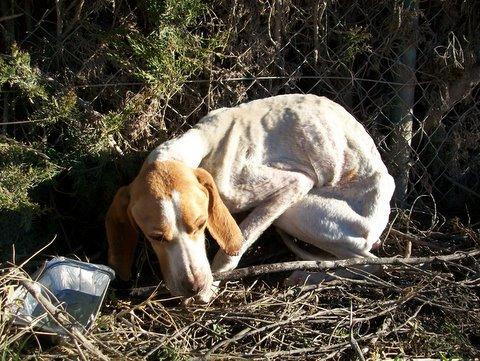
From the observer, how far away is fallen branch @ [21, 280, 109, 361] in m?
2.47

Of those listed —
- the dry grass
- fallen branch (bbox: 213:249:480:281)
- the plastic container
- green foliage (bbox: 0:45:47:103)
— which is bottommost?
the dry grass

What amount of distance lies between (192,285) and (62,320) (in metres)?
0.55

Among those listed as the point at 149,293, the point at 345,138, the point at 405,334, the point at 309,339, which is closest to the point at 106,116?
the point at 149,293

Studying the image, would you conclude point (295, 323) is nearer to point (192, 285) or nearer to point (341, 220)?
point (192, 285)

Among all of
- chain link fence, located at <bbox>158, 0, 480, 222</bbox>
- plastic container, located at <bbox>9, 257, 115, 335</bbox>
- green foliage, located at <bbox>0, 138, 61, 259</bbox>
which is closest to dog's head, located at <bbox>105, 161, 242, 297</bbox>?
plastic container, located at <bbox>9, 257, 115, 335</bbox>

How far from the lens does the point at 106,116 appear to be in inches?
134

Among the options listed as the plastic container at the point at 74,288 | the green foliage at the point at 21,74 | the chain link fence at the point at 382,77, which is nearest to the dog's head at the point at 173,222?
the plastic container at the point at 74,288

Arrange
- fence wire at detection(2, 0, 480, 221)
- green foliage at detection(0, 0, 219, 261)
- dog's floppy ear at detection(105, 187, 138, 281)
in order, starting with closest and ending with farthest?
1. dog's floppy ear at detection(105, 187, 138, 281)
2. green foliage at detection(0, 0, 219, 261)
3. fence wire at detection(2, 0, 480, 221)

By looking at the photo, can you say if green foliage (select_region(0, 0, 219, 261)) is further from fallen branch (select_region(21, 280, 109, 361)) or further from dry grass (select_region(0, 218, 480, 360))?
fallen branch (select_region(21, 280, 109, 361))

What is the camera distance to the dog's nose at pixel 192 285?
281 centimetres

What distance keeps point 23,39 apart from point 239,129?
1250 millimetres

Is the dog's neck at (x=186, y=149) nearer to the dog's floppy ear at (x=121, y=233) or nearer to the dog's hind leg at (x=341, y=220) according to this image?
the dog's floppy ear at (x=121, y=233)

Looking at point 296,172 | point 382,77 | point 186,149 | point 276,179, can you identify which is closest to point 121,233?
point 186,149

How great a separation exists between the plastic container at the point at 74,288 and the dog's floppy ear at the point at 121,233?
132 mm
